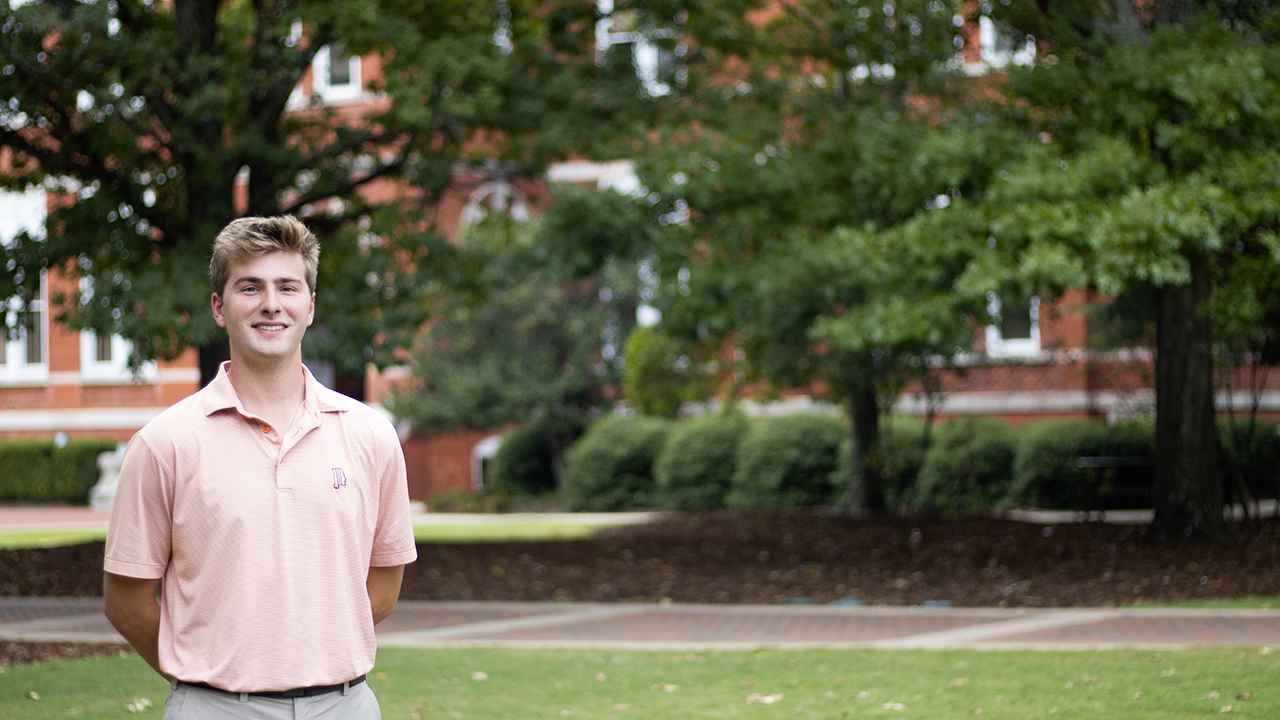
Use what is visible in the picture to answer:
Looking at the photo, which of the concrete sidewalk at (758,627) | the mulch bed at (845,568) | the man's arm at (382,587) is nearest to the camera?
the man's arm at (382,587)

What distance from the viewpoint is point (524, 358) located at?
75.8ft

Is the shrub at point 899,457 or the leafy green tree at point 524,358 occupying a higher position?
the leafy green tree at point 524,358

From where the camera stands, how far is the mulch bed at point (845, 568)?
10875 millimetres

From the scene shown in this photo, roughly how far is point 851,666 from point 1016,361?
9657 millimetres

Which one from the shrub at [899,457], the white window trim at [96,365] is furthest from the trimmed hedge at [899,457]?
the white window trim at [96,365]

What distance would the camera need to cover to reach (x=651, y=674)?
756 cm

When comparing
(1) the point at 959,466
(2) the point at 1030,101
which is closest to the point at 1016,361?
(1) the point at 959,466

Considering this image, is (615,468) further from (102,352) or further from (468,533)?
(102,352)

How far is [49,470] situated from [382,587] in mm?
27419

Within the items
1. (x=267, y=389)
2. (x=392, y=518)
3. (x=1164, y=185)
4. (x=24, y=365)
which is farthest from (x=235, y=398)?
(x=24, y=365)

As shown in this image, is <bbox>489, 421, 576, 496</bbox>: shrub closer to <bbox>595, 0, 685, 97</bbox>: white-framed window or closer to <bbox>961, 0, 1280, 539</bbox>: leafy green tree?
<bbox>595, 0, 685, 97</bbox>: white-framed window

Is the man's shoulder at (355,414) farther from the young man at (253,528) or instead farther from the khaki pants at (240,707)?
the khaki pants at (240,707)

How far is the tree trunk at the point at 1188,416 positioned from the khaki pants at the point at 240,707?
1126cm

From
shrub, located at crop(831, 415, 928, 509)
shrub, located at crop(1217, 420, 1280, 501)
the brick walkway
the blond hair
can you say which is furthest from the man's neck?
shrub, located at crop(1217, 420, 1280, 501)
